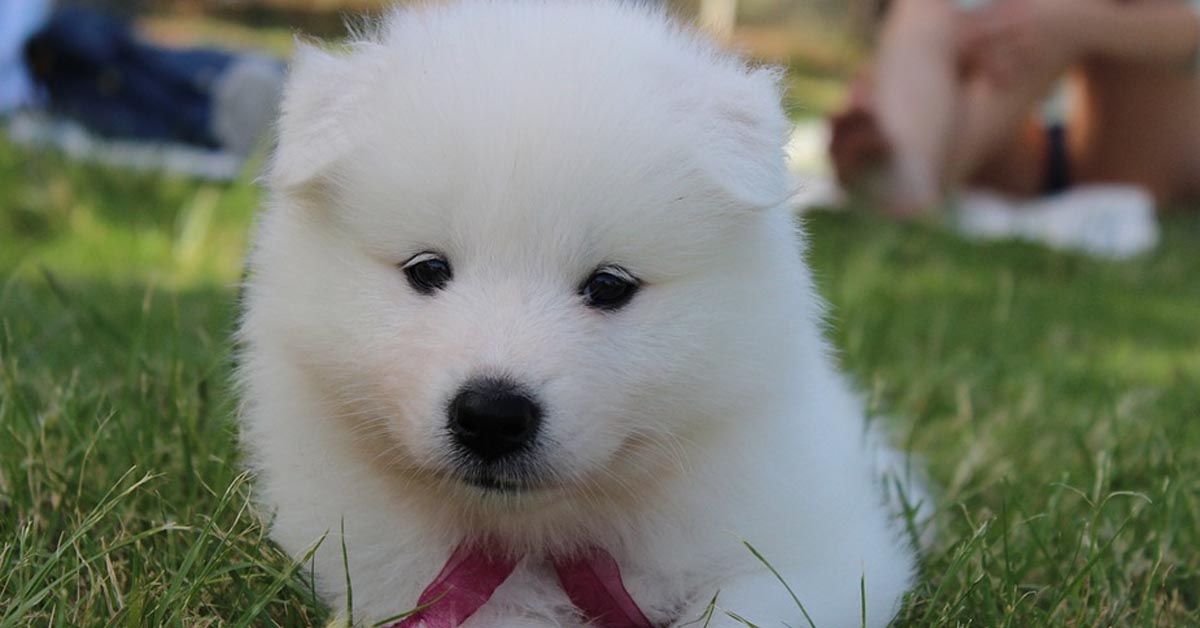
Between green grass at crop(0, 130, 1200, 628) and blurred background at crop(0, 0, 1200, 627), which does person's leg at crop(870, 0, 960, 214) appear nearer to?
blurred background at crop(0, 0, 1200, 627)

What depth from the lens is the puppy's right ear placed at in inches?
100

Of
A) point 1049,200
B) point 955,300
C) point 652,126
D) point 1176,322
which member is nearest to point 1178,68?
point 1049,200

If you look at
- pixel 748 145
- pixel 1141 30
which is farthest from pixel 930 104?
pixel 748 145

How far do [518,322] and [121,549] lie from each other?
110cm

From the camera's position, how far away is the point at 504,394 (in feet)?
7.42

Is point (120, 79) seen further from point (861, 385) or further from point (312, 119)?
point (312, 119)

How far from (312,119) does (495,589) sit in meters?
1.03

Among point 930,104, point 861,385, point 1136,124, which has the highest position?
point 861,385

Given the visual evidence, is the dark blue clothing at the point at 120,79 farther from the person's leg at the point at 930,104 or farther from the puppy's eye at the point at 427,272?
the puppy's eye at the point at 427,272

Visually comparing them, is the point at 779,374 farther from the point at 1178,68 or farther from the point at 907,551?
the point at 1178,68

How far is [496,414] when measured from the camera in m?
2.26

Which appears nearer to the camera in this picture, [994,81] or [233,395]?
[233,395]

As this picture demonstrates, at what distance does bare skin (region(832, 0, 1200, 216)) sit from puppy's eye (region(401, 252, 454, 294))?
685cm

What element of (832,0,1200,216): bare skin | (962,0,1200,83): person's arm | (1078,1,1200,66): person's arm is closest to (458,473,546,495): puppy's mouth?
(832,0,1200,216): bare skin
